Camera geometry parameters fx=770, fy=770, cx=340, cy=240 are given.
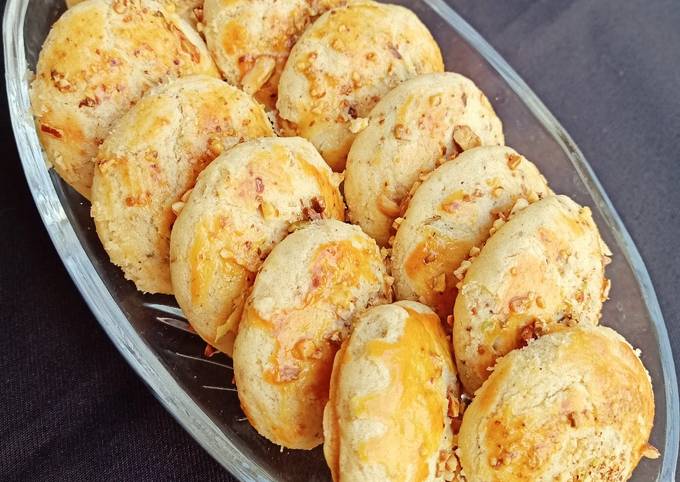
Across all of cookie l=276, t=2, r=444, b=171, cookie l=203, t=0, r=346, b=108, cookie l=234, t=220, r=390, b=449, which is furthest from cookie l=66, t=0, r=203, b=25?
cookie l=234, t=220, r=390, b=449

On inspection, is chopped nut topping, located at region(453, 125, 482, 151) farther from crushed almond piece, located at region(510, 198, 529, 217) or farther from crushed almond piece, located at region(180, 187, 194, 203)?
crushed almond piece, located at region(180, 187, 194, 203)

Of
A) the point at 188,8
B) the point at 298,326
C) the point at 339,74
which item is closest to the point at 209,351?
the point at 298,326

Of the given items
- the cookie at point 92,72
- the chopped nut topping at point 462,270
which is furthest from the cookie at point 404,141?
the cookie at point 92,72

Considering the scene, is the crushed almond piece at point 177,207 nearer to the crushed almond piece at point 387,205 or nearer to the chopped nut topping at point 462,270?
the crushed almond piece at point 387,205

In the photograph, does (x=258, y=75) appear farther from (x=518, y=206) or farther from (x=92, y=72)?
(x=518, y=206)

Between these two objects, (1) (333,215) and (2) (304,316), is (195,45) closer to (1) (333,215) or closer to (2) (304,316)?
(1) (333,215)

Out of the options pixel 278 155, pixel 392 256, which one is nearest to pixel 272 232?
pixel 278 155
